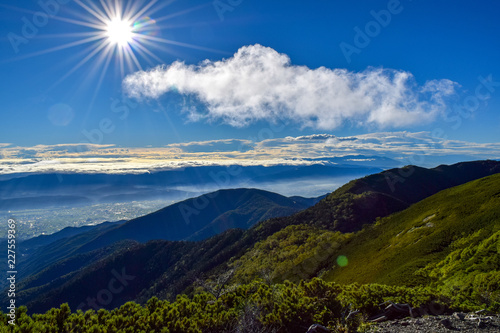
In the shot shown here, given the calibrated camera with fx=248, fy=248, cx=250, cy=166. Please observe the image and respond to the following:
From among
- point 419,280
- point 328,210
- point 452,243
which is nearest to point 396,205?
point 328,210

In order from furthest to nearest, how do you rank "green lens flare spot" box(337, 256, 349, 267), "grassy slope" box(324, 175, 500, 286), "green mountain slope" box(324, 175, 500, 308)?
"green lens flare spot" box(337, 256, 349, 267) < "grassy slope" box(324, 175, 500, 286) < "green mountain slope" box(324, 175, 500, 308)

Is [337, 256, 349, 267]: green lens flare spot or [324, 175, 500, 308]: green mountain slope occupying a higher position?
[324, 175, 500, 308]: green mountain slope

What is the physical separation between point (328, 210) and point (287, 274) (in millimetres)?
86516

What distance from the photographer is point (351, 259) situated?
253 ft

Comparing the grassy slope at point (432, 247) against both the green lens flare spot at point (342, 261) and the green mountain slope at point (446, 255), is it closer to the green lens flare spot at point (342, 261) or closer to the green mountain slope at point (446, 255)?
the green mountain slope at point (446, 255)

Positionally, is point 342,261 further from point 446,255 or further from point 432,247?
point 446,255

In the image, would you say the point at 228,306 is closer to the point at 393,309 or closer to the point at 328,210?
the point at 393,309

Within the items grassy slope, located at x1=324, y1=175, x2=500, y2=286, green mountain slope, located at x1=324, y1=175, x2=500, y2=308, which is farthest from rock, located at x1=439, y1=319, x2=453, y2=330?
grassy slope, located at x1=324, y1=175, x2=500, y2=286

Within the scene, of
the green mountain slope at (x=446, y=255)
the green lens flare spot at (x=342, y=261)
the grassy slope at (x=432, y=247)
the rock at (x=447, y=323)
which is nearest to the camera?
the rock at (x=447, y=323)

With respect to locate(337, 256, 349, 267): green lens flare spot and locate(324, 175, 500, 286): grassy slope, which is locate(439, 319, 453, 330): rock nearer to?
locate(324, 175, 500, 286): grassy slope

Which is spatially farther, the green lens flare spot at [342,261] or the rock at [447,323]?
the green lens flare spot at [342,261]

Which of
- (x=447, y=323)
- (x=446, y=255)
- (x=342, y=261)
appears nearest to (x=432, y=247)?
(x=446, y=255)

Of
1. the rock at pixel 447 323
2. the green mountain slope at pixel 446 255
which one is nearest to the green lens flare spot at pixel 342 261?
the green mountain slope at pixel 446 255

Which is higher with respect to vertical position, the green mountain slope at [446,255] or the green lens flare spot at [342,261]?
the green mountain slope at [446,255]
